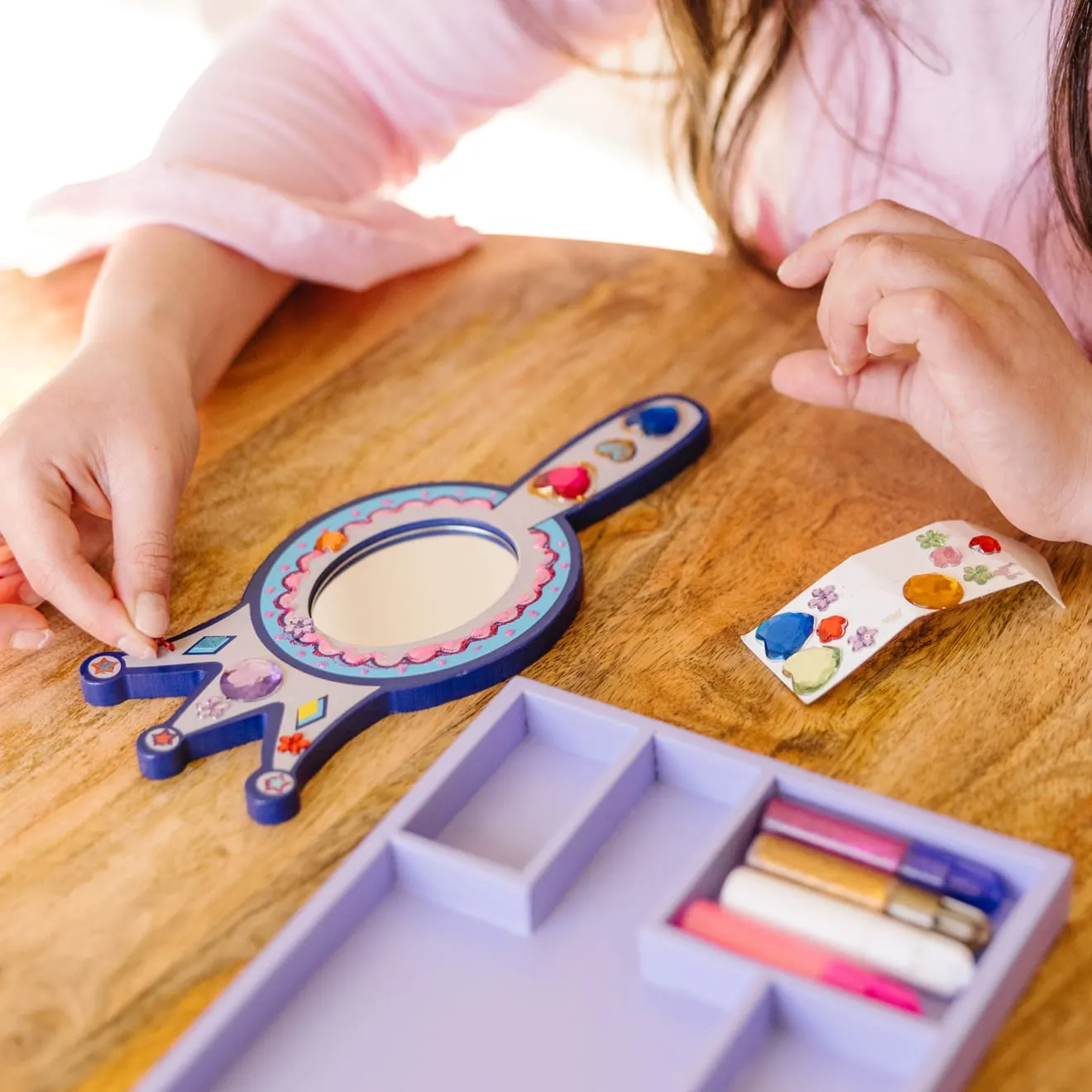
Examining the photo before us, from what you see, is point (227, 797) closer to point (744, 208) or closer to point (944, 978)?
point (944, 978)

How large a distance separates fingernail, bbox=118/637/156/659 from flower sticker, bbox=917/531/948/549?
41cm

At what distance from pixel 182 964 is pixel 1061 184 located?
0.70 meters

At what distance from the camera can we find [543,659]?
0.69 m

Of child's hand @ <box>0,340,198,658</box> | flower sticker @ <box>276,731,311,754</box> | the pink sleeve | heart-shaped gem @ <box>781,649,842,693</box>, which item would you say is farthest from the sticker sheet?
the pink sleeve

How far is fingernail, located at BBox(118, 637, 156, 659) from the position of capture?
0.69 m

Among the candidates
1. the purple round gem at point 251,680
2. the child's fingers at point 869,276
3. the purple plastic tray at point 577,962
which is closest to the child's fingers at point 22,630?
the purple round gem at point 251,680

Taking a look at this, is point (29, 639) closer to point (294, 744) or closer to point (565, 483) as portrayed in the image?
point (294, 744)

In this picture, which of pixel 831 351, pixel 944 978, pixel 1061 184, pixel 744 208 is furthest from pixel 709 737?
pixel 744 208

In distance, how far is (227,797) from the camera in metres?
0.62

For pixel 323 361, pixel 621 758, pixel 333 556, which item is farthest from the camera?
pixel 323 361

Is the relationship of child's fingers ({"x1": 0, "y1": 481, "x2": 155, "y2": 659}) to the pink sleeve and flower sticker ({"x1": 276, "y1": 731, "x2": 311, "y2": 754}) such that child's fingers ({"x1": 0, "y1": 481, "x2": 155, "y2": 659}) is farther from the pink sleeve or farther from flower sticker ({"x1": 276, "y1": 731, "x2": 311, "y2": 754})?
the pink sleeve

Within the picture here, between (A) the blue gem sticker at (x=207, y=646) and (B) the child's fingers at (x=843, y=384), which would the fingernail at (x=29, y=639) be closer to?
(A) the blue gem sticker at (x=207, y=646)

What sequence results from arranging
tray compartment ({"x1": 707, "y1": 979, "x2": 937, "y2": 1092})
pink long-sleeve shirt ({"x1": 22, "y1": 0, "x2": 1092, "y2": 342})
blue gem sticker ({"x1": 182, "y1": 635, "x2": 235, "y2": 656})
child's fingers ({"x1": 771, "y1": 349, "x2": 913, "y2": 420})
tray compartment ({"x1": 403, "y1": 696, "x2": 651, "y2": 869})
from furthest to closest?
pink long-sleeve shirt ({"x1": 22, "y1": 0, "x2": 1092, "y2": 342})
child's fingers ({"x1": 771, "y1": 349, "x2": 913, "y2": 420})
blue gem sticker ({"x1": 182, "y1": 635, "x2": 235, "y2": 656})
tray compartment ({"x1": 403, "y1": 696, "x2": 651, "y2": 869})
tray compartment ({"x1": 707, "y1": 979, "x2": 937, "y2": 1092})

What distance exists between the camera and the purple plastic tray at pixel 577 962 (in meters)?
0.49
